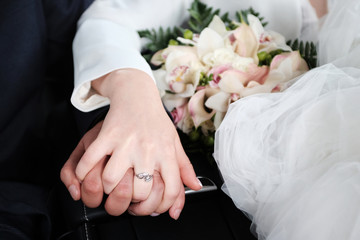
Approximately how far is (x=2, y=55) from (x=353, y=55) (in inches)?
31.6

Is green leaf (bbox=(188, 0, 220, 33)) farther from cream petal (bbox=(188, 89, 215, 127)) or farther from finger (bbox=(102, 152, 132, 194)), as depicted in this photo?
finger (bbox=(102, 152, 132, 194))

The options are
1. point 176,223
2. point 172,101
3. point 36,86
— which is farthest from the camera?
point 36,86

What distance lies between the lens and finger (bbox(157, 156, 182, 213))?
0.67 m

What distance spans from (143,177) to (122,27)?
465 mm

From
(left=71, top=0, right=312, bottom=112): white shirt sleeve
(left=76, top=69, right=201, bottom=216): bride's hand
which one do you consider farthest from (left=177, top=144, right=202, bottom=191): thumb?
(left=71, top=0, right=312, bottom=112): white shirt sleeve

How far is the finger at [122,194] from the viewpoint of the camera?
65 cm

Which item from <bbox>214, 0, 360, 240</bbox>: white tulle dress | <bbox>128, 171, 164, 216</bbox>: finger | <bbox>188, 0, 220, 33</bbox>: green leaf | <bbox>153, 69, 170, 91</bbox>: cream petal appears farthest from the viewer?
<bbox>188, 0, 220, 33</bbox>: green leaf

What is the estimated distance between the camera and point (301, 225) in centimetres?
57

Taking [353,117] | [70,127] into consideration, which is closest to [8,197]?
[70,127]

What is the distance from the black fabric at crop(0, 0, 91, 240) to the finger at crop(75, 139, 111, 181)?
0.86 ft

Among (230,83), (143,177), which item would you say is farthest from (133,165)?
(230,83)

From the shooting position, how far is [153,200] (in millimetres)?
676

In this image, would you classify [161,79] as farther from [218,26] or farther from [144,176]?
[144,176]

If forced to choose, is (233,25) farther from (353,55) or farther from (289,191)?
(289,191)
